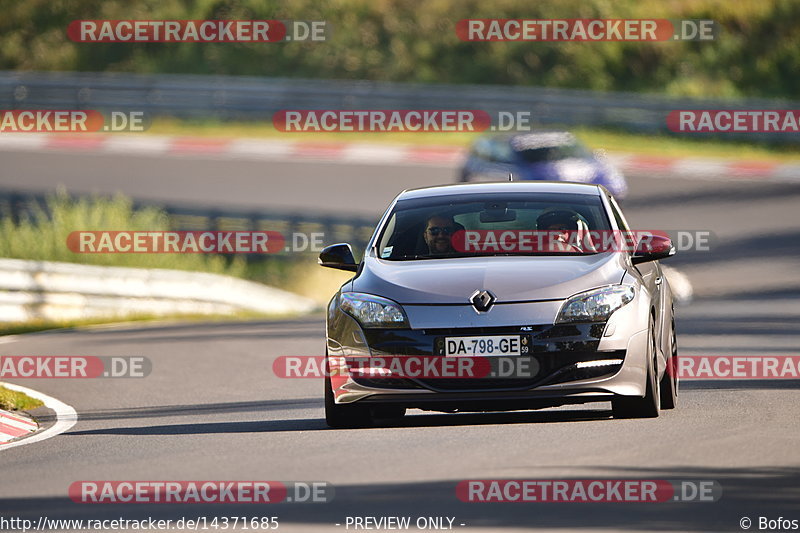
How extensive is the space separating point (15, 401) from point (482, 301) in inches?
182

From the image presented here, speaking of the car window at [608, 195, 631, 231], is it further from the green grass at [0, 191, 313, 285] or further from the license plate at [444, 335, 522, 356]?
the green grass at [0, 191, 313, 285]

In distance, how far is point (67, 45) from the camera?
48.9 meters

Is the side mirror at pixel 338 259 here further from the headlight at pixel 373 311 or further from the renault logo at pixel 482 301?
the renault logo at pixel 482 301

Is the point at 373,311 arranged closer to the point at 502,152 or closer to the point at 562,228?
the point at 562,228

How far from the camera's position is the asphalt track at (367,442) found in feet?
24.1

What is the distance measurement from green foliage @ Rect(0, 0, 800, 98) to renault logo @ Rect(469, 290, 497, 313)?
116 feet

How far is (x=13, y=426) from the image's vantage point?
11.1m

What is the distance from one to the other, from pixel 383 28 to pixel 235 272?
22244 millimetres

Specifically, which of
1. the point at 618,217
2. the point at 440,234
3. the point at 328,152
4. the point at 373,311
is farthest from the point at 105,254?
the point at 373,311

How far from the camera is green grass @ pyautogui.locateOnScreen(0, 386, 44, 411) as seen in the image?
1227 centimetres

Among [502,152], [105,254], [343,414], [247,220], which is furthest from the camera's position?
[502,152]

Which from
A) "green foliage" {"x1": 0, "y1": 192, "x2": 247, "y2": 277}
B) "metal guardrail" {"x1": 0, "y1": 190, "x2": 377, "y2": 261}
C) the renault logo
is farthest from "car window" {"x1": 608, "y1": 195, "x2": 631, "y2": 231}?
"metal guardrail" {"x1": 0, "y1": 190, "x2": 377, "y2": 261}

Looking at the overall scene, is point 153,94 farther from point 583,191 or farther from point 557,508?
point 557,508

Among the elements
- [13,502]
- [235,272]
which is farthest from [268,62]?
[13,502]
